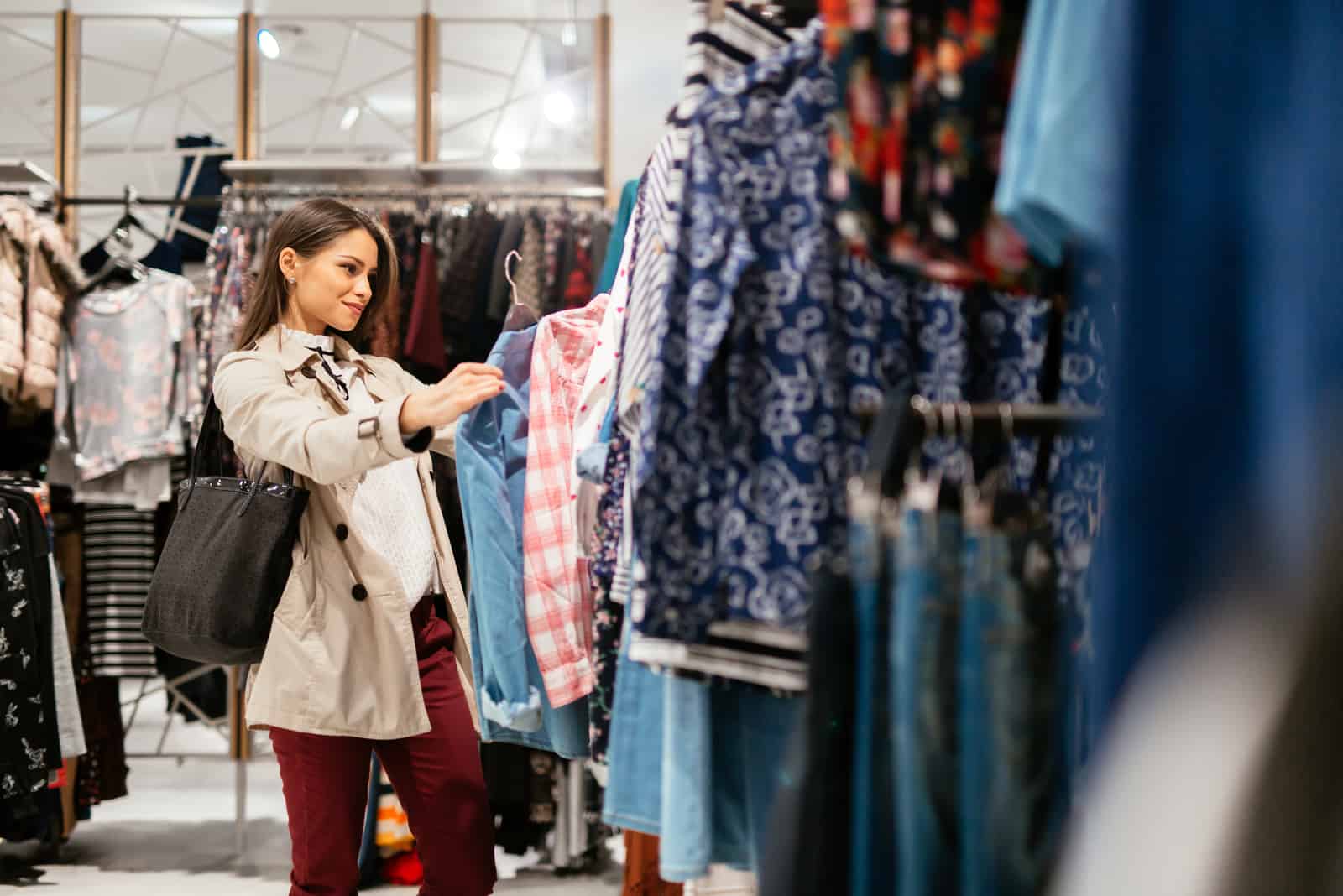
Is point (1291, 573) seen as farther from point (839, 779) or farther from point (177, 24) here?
point (177, 24)

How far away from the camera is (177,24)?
16.0 feet

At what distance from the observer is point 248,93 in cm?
461

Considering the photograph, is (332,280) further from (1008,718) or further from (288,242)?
(1008,718)

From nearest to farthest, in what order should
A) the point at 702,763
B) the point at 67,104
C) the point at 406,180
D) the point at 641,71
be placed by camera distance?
1. the point at 702,763
2. the point at 406,180
3. the point at 67,104
4. the point at 641,71

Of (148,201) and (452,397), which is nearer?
(452,397)

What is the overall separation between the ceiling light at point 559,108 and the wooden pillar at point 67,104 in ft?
5.44

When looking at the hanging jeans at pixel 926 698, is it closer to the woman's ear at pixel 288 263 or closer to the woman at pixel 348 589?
the woman at pixel 348 589

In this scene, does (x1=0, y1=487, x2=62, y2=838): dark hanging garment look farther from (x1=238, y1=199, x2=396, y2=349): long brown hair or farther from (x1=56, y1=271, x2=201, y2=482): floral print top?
(x1=238, y1=199, x2=396, y2=349): long brown hair

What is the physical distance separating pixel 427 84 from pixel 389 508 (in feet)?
8.65

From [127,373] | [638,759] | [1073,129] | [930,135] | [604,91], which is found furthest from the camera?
[604,91]

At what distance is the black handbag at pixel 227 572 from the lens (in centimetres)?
228

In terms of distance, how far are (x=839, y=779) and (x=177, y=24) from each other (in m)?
4.70

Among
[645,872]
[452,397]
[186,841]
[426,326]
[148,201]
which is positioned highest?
[148,201]

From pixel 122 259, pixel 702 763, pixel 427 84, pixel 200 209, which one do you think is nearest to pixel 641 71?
pixel 427 84
